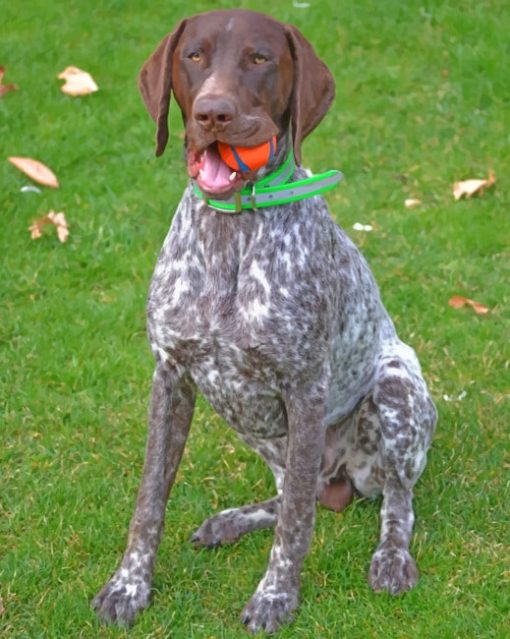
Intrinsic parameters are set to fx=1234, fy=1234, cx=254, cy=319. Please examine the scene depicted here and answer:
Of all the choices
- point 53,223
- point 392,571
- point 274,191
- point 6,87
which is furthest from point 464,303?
point 6,87

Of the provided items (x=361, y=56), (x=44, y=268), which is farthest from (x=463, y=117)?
(x=44, y=268)

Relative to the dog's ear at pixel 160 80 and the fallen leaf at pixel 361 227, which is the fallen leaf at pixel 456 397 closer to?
the fallen leaf at pixel 361 227

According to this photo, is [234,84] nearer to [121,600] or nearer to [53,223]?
[121,600]

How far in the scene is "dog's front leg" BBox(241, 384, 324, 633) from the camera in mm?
4340

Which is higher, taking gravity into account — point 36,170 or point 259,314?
point 259,314

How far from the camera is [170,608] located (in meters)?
4.46

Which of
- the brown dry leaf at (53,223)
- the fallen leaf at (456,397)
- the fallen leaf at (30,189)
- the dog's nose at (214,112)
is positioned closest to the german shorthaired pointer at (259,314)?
the dog's nose at (214,112)

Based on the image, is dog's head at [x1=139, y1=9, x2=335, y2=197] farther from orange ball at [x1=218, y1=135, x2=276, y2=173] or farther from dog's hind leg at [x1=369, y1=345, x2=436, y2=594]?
dog's hind leg at [x1=369, y1=345, x2=436, y2=594]

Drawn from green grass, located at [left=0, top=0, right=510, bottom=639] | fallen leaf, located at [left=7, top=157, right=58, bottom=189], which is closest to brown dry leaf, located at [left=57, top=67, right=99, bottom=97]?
green grass, located at [left=0, top=0, right=510, bottom=639]

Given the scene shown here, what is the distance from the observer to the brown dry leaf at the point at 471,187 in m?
7.43

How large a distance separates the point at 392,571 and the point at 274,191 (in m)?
1.49

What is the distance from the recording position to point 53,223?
7.08 meters

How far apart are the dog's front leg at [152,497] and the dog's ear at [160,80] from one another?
901mm

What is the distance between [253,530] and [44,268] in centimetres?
245
